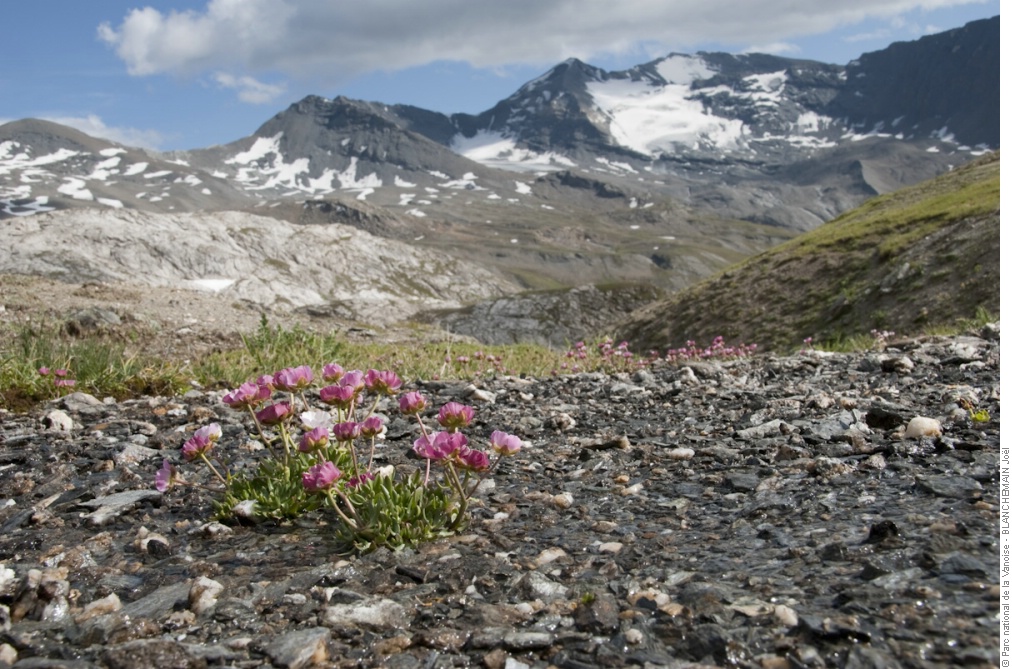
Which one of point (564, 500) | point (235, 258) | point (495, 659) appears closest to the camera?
point (495, 659)

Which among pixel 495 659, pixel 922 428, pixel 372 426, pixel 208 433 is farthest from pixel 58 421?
pixel 922 428

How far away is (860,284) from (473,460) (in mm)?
29893

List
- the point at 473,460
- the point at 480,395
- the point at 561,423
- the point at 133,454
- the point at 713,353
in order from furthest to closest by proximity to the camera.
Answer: the point at 713,353, the point at 480,395, the point at 561,423, the point at 133,454, the point at 473,460

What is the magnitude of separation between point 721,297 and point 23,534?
33766 mm

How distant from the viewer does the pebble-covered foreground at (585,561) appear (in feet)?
10.4

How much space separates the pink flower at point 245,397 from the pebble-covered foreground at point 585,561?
2.59 feet

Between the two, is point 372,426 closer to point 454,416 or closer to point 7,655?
point 454,416

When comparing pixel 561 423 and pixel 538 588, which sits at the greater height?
pixel 538 588

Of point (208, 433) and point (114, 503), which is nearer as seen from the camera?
point (208, 433)

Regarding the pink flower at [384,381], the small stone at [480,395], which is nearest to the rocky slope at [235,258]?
the small stone at [480,395]

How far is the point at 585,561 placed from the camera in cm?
416

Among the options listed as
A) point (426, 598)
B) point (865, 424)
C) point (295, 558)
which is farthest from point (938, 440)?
point (295, 558)

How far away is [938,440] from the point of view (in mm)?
5543

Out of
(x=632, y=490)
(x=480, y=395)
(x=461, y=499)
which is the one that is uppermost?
(x=461, y=499)
